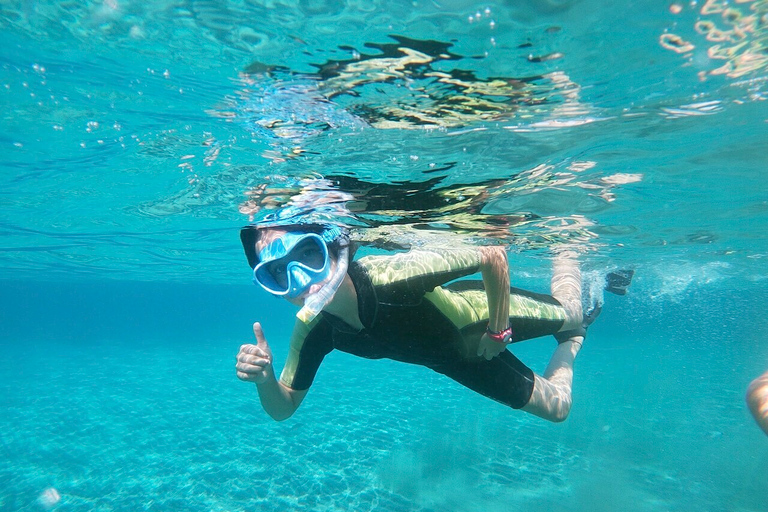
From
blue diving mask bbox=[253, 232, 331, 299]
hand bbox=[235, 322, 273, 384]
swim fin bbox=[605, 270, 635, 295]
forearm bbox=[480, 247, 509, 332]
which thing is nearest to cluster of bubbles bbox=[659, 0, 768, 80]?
forearm bbox=[480, 247, 509, 332]

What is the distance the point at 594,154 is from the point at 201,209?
11.4 metres

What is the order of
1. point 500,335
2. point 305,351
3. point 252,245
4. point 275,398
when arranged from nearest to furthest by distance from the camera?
point 500,335, point 252,245, point 275,398, point 305,351

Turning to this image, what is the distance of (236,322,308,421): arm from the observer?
4.79m

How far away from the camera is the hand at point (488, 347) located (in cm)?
502

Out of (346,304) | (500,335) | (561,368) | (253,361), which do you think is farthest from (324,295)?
(561,368)

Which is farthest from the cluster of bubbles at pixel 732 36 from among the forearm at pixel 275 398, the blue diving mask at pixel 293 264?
the forearm at pixel 275 398

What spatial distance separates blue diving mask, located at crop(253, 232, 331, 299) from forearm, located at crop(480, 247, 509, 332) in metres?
1.85

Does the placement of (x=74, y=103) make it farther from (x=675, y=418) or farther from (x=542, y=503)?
(x=675, y=418)

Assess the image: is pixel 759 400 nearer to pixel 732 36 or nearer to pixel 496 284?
pixel 496 284

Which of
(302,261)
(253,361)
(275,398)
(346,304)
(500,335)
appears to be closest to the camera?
(302,261)

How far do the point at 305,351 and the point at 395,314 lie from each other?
182cm

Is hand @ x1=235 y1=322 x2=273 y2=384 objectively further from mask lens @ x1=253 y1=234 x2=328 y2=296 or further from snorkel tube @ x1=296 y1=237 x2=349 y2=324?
snorkel tube @ x1=296 y1=237 x2=349 y2=324

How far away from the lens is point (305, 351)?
5895 mm

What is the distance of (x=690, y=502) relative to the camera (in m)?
11.2
